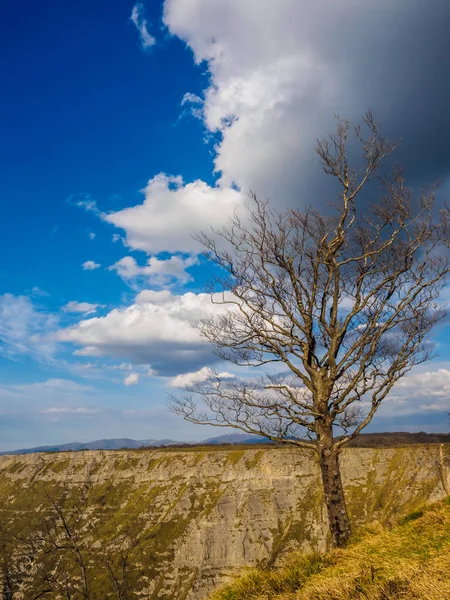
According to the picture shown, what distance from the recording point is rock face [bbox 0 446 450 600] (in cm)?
12650

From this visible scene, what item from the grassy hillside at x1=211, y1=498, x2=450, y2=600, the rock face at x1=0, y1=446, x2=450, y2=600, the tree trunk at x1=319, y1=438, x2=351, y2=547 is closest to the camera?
the grassy hillside at x1=211, y1=498, x2=450, y2=600

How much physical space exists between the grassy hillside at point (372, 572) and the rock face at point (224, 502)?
4897 inches

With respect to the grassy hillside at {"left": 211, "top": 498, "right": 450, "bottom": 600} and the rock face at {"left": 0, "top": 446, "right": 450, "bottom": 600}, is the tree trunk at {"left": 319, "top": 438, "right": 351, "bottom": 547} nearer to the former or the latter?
the grassy hillside at {"left": 211, "top": 498, "right": 450, "bottom": 600}

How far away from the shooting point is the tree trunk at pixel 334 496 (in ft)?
34.4

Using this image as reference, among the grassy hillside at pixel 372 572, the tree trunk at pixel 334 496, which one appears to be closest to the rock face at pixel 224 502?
the tree trunk at pixel 334 496

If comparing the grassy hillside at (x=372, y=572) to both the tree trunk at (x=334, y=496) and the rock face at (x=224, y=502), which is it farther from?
the rock face at (x=224, y=502)

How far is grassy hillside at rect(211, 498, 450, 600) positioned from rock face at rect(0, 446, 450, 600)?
124388 millimetres

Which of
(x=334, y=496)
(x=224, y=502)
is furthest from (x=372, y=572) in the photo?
(x=224, y=502)

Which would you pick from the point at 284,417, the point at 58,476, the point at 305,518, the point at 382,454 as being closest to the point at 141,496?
the point at 58,476

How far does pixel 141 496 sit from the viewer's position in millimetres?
161000

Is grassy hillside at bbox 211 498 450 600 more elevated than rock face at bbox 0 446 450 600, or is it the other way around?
grassy hillside at bbox 211 498 450 600

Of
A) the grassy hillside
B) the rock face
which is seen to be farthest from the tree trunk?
the rock face

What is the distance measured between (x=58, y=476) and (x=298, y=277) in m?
209

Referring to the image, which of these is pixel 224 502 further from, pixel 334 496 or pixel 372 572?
pixel 372 572
